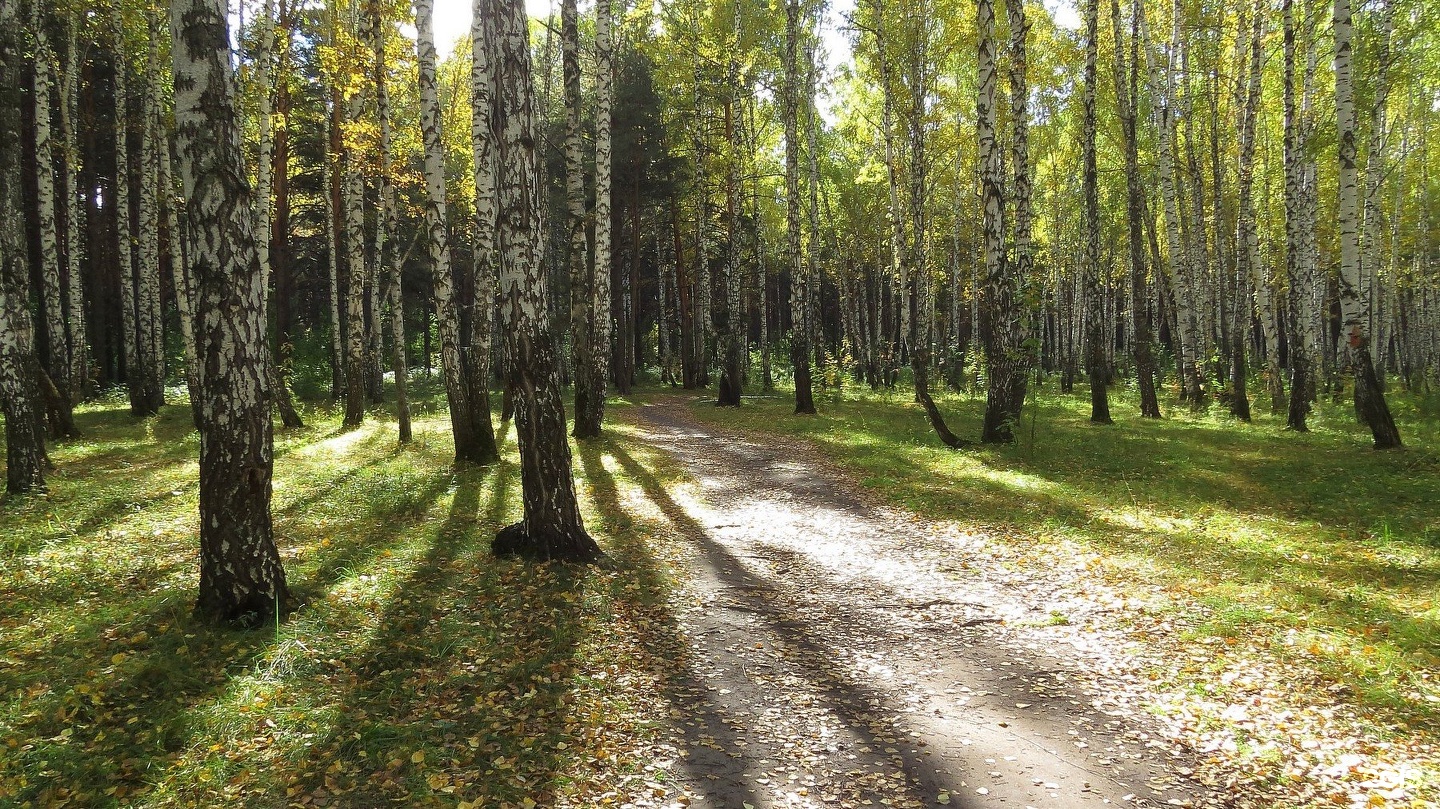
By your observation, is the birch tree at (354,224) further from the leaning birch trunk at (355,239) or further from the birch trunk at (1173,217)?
the birch trunk at (1173,217)

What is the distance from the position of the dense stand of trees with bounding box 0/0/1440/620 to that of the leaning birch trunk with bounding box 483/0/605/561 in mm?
32

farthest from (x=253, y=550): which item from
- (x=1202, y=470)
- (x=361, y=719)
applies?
(x=1202, y=470)

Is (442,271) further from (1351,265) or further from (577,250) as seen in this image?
(1351,265)

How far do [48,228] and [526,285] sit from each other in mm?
12587

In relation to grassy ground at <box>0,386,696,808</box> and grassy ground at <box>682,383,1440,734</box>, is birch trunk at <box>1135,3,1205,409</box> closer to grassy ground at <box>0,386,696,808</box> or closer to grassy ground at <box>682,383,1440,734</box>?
grassy ground at <box>682,383,1440,734</box>

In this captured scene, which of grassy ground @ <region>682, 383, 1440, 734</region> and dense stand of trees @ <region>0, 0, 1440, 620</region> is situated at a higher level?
dense stand of trees @ <region>0, 0, 1440, 620</region>

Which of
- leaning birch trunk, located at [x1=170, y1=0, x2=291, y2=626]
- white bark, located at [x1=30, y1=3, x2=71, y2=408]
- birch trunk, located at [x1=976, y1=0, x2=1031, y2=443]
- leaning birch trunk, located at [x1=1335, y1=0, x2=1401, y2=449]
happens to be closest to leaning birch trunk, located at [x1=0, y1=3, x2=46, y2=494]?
white bark, located at [x1=30, y1=3, x2=71, y2=408]

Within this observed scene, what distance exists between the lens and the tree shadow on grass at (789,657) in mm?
4145

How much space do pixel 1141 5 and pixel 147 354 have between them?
84.6 ft

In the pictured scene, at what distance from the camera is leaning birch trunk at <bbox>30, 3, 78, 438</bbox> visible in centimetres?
1141

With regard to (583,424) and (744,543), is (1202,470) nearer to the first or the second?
(744,543)

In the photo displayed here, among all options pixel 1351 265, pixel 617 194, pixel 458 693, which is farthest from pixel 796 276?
pixel 458 693

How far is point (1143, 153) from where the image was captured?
29172 millimetres

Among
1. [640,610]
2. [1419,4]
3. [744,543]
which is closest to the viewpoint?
[640,610]
